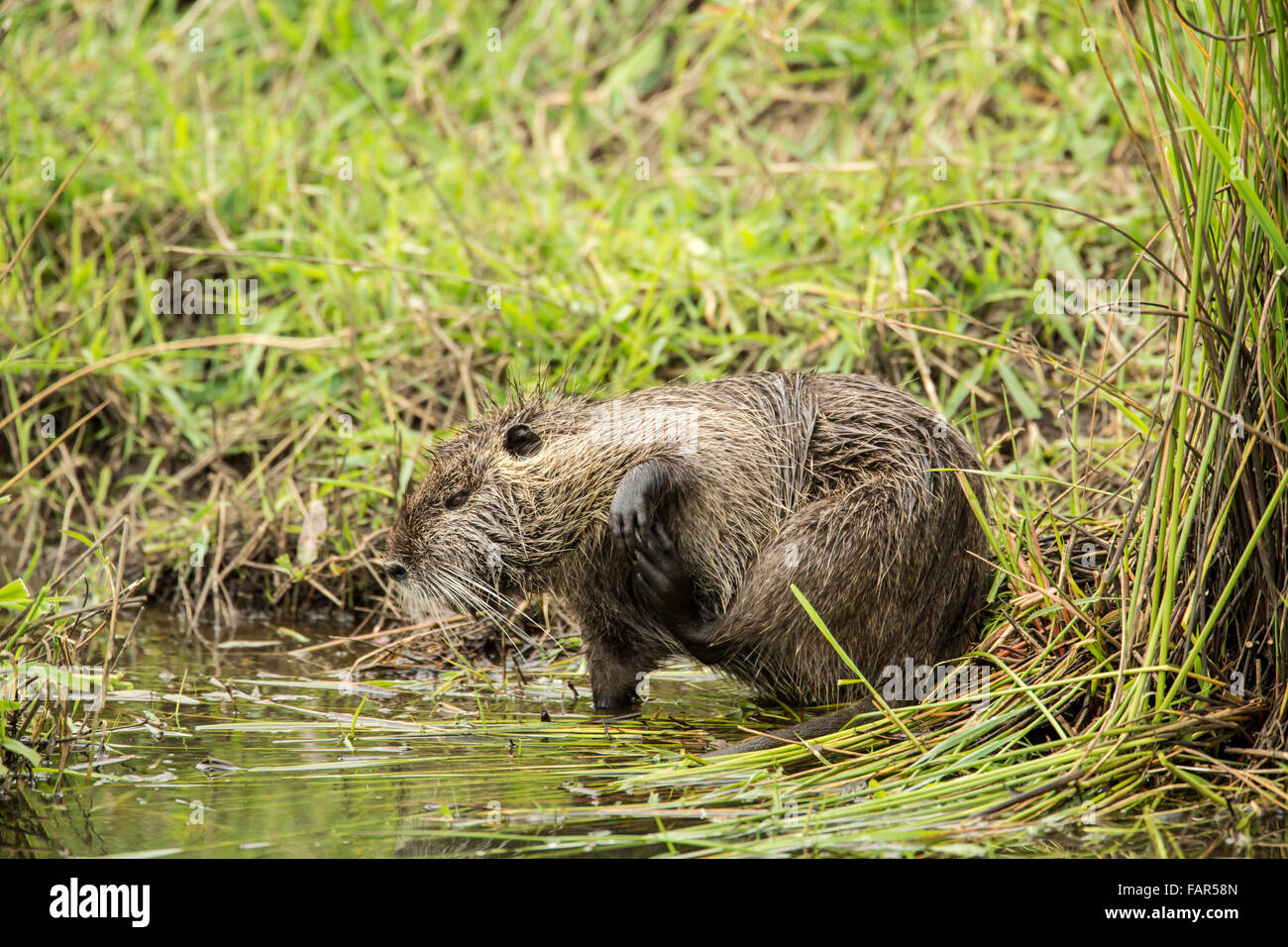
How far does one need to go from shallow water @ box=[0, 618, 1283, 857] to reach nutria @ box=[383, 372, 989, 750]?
277mm

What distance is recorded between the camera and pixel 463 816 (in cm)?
291

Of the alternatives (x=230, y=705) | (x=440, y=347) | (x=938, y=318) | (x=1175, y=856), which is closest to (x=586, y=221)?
(x=440, y=347)

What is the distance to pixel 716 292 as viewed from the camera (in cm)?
554

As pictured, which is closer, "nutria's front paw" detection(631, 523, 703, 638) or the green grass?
the green grass

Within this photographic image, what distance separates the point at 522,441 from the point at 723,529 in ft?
2.18

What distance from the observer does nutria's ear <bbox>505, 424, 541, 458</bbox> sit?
4.01m

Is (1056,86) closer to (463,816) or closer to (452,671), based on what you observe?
(452,671)
